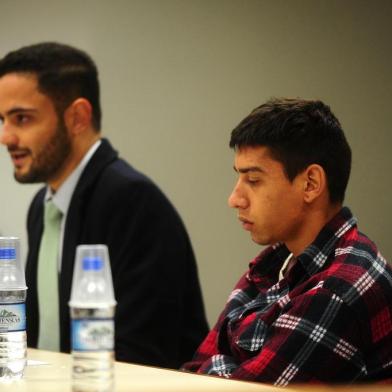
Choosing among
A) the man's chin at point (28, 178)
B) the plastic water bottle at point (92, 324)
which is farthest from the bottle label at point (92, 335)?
the man's chin at point (28, 178)

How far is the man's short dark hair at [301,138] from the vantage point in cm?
172

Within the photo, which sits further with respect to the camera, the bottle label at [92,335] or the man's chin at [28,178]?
the man's chin at [28,178]

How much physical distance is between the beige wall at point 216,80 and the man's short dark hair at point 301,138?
682mm

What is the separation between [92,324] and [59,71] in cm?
162

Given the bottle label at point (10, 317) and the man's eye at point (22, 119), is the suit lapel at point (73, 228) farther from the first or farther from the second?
the bottle label at point (10, 317)

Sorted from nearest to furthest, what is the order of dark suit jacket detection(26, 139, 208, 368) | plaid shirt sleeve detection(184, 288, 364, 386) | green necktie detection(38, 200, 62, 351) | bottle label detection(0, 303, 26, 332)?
1. bottle label detection(0, 303, 26, 332)
2. plaid shirt sleeve detection(184, 288, 364, 386)
3. dark suit jacket detection(26, 139, 208, 368)
4. green necktie detection(38, 200, 62, 351)

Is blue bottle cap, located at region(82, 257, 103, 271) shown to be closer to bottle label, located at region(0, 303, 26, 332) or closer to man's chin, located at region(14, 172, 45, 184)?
bottle label, located at region(0, 303, 26, 332)

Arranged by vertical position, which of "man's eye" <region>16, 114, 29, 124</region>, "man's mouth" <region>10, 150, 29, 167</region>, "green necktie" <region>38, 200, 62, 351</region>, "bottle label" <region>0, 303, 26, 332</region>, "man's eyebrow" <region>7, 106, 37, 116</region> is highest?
"man's eyebrow" <region>7, 106, 37, 116</region>

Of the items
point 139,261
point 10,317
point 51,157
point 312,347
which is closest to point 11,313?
point 10,317

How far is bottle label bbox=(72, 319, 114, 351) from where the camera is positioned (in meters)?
0.95

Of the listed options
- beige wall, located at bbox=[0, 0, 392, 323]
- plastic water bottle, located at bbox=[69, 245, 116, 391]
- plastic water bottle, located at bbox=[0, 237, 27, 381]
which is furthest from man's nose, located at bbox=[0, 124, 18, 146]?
plastic water bottle, located at bbox=[69, 245, 116, 391]

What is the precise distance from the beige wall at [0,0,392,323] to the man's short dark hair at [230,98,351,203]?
0.68 m

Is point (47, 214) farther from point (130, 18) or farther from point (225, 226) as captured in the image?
point (130, 18)

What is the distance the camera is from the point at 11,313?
1275 mm
